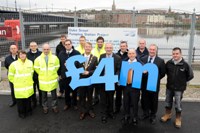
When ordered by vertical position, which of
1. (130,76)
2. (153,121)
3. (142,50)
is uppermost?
(142,50)

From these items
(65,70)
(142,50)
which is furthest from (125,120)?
(65,70)

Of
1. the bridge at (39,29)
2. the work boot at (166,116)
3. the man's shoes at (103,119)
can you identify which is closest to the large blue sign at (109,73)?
the man's shoes at (103,119)

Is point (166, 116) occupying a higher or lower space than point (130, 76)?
lower

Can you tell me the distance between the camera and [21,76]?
542 centimetres

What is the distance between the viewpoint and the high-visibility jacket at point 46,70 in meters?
5.51

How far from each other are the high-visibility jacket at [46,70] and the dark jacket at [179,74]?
2.77m

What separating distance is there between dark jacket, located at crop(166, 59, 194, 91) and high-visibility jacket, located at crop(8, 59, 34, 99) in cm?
335

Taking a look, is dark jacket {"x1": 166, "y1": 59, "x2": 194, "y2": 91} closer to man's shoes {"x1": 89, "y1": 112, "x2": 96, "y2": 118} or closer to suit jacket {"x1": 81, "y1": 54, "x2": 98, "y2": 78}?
suit jacket {"x1": 81, "y1": 54, "x2": 98, "y2": 78}

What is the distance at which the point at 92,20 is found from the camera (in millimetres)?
8156

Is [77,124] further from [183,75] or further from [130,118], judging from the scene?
[183,75]

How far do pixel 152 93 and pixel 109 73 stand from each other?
1.11 m

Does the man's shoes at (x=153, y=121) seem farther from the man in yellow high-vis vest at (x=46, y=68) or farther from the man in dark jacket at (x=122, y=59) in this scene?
the man in yellow high-vis vest at (x=46, y=68)

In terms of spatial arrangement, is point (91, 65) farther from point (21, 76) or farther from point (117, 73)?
point (21, 76)

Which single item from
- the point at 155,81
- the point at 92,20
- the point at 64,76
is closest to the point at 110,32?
the point at 92,20
